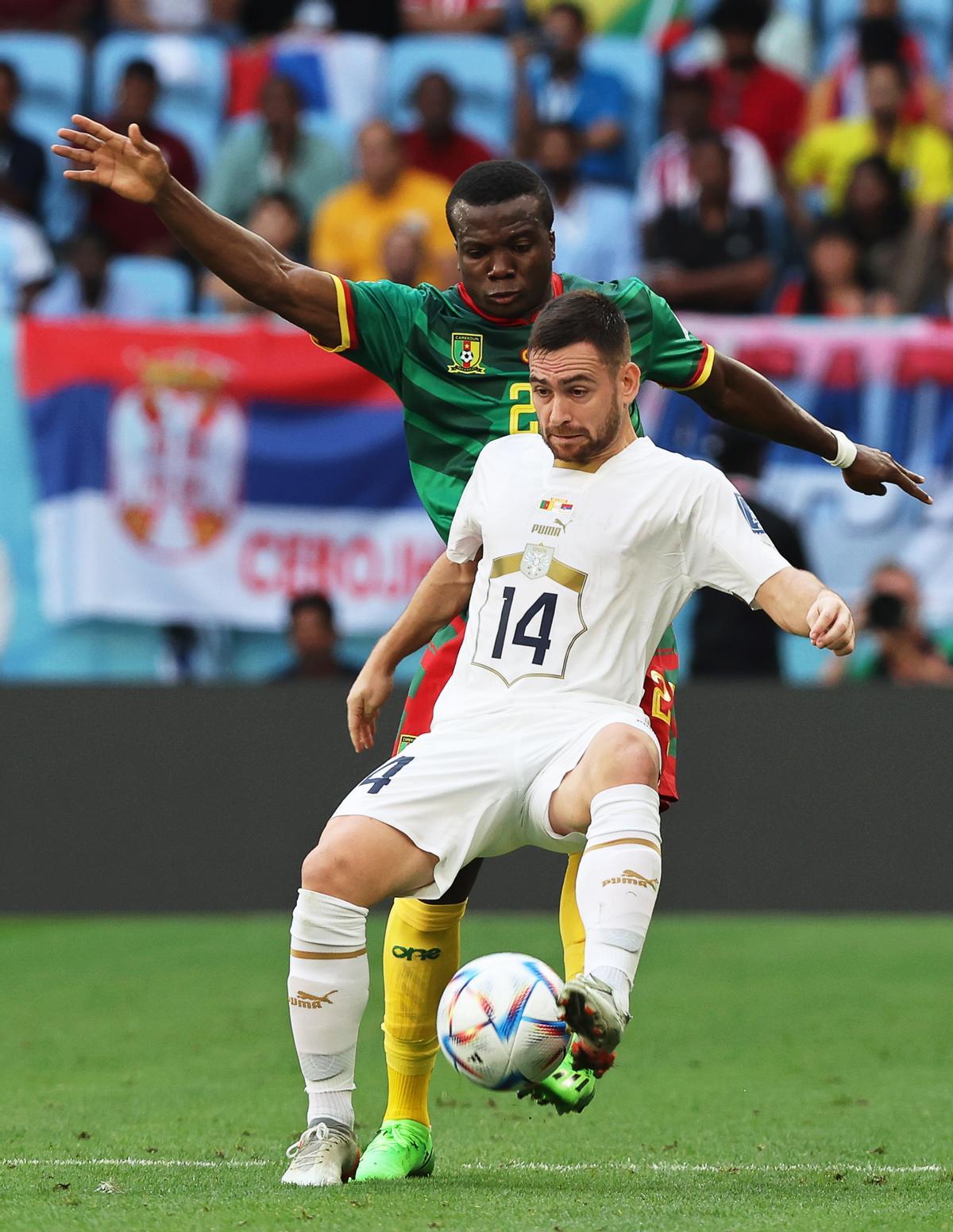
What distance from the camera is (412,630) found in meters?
4.93

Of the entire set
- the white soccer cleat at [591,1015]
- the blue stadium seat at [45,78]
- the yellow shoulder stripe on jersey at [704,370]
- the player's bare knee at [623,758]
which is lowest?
the white soccer cleat at [591,1015]

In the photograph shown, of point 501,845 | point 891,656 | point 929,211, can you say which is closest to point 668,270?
point 929,211

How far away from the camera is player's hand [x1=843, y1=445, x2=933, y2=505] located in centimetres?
529

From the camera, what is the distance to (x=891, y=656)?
11594 mm

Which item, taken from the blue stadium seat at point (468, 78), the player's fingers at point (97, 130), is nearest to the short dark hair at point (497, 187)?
the player's fingers at point (97, 130)

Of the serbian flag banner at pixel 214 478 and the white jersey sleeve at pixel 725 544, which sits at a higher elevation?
the white jersey sleeve at pixel 725 544

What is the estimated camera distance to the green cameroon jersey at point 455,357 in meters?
5.11

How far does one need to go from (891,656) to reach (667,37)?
5.69 m

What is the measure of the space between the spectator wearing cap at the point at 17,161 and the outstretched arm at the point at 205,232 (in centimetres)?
942

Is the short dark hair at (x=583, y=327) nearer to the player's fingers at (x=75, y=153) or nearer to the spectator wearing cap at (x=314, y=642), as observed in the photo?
A: the player's fingers at (x=75, y=153)

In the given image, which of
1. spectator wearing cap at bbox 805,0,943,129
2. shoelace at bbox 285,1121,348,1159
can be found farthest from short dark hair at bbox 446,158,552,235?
spectator wearing cap at bbox 805,0,943,129

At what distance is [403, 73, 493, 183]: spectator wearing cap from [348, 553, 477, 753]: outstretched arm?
9394 millimetres

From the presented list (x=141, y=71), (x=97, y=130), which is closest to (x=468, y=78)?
(x=141, y=71)

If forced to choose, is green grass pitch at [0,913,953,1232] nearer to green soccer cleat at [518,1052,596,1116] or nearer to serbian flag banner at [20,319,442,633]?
green soccer cleat at [518,1052,596,1116]
